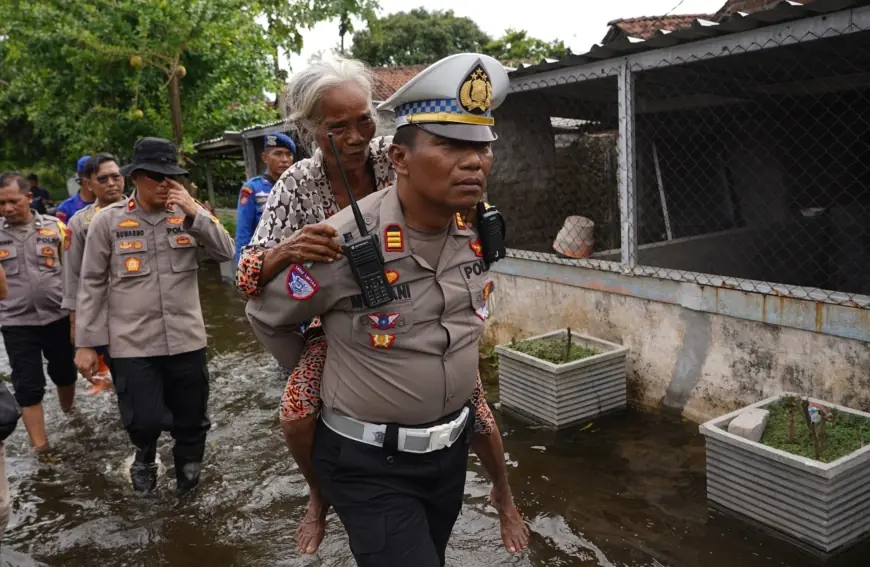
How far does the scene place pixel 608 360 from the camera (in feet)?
16.2

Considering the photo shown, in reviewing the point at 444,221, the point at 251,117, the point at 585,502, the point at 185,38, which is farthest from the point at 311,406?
the point at 251,117

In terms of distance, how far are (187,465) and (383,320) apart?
2.83 metres

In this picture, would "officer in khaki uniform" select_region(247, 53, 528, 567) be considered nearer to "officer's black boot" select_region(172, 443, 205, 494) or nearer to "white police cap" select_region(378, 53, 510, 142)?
"white police cap" select_region(378, 53, 510, 142)

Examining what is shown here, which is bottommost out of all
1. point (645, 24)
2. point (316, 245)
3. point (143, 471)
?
point (143, 471)

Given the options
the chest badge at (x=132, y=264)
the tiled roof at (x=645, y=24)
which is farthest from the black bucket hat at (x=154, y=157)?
the tiled roof at (x=645, y=24)

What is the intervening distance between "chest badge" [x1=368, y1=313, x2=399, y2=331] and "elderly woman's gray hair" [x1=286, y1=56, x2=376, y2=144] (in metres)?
0.74

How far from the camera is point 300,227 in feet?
7.64

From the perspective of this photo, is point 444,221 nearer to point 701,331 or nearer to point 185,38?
point 701,331

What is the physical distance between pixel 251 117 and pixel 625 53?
9022 mm

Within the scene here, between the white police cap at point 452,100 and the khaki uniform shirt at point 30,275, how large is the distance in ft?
13.1

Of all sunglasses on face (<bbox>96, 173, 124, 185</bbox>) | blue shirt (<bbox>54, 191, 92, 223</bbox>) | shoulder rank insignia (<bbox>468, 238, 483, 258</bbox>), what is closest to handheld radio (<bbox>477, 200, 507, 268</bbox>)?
shoulder rank insignia (<bbox>468, 238, 483, 258</bbox>)

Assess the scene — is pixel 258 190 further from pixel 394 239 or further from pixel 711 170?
pixel 711 170

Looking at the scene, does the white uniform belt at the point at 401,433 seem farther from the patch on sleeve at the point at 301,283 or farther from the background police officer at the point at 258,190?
the background police officer at the point at 258,190

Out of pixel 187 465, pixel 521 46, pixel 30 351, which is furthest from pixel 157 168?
pixel 521 46
